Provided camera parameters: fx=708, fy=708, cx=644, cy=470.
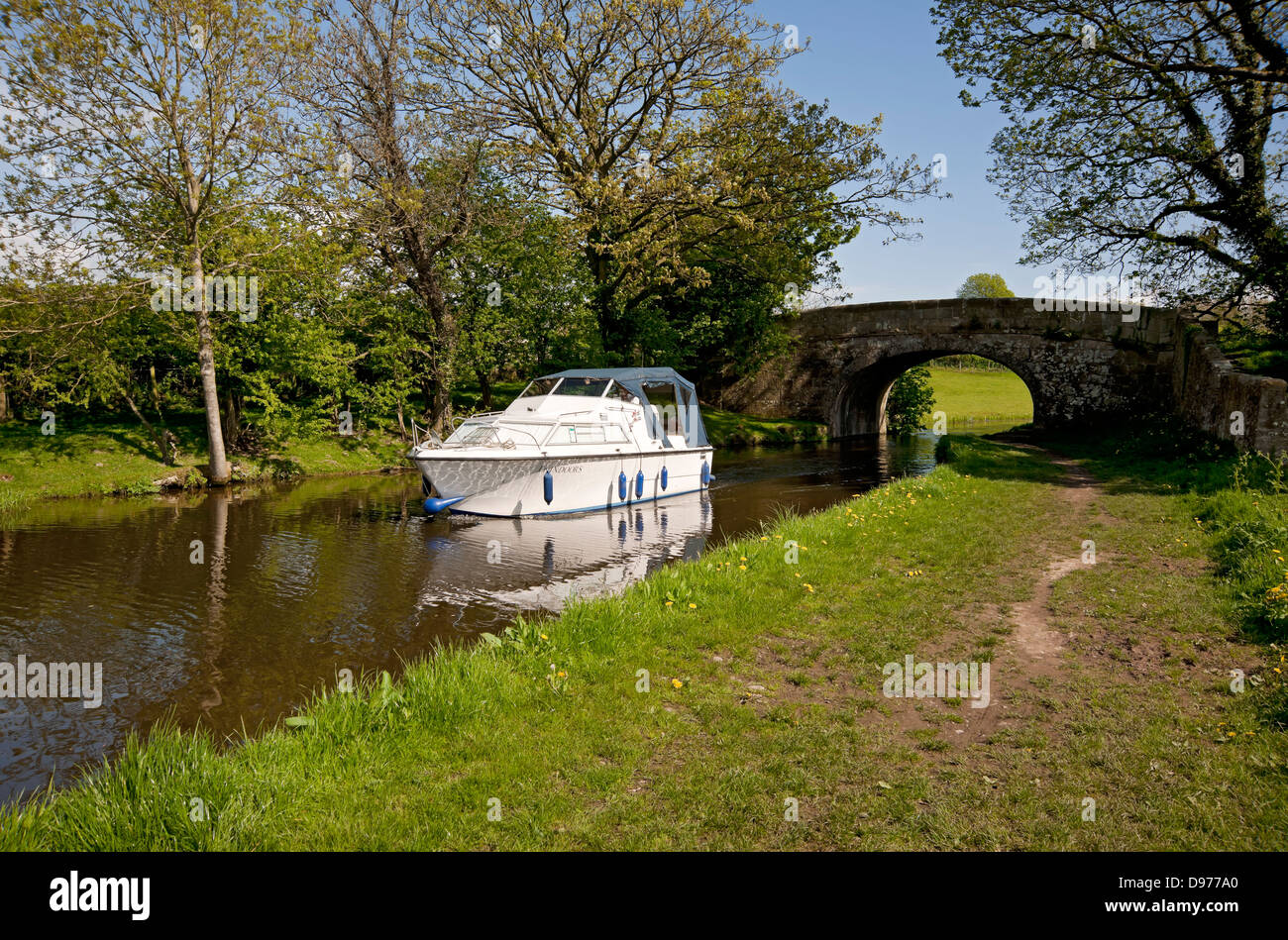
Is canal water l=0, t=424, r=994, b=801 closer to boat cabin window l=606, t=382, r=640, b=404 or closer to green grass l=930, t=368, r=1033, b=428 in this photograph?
boat cabin window l=606, t=382, r=640, b=404

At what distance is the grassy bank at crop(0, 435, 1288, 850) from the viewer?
157 inches

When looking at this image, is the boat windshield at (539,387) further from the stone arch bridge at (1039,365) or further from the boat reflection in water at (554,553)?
the stone arch bridge at (1039,365)

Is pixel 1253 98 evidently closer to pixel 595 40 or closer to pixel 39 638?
pixel 595 40

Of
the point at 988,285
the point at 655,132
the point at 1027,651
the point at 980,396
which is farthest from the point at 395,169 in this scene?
the point at 988,285

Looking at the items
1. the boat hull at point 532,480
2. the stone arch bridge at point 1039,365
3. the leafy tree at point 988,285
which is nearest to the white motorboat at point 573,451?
the boat hull at point 532,480

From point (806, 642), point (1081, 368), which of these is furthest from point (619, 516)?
point (1081, 368)

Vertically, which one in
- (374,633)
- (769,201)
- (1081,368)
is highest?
(769,201)

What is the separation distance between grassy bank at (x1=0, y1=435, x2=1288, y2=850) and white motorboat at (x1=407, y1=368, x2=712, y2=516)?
833 cm

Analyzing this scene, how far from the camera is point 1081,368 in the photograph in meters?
30.2

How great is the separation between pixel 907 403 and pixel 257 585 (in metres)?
45.0

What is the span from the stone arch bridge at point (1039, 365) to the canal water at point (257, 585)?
9548 millimetres

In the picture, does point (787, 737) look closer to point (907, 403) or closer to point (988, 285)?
point (907, 403)

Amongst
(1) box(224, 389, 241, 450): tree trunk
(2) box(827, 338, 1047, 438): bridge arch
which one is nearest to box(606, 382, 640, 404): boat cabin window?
(1) box(224, 389, 241, 450): tree trunk
